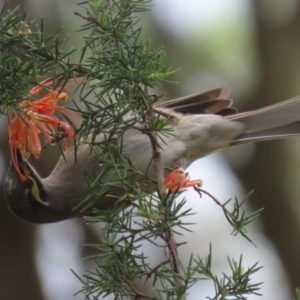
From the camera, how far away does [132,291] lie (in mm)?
1159

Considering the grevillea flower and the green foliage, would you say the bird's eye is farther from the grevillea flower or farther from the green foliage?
the green foliage

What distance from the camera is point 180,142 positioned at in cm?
240

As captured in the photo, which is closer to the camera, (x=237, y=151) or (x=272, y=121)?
(x=272, y=121)

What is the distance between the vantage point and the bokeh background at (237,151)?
363 cm

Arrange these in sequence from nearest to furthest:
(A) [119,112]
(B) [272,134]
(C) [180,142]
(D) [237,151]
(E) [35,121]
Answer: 1. (A) [119,112]
2. (E) [35,121]
3. (B) [272,134]
4. (C) [180,142]
5. (D) [237,151]

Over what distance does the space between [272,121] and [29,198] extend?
2.89 feet

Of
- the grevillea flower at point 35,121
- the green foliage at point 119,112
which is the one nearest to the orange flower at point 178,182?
the green foliage at point 119,112

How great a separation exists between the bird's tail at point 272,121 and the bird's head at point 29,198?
2.34ft

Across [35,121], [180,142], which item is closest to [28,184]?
[180,142]

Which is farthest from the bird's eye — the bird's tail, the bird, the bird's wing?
the bird's tail

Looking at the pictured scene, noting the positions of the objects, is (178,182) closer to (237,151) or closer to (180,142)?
(180,142)

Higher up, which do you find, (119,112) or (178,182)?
(119,112)

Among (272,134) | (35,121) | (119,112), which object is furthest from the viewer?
(272,134)

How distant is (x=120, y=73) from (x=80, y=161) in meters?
1.22
